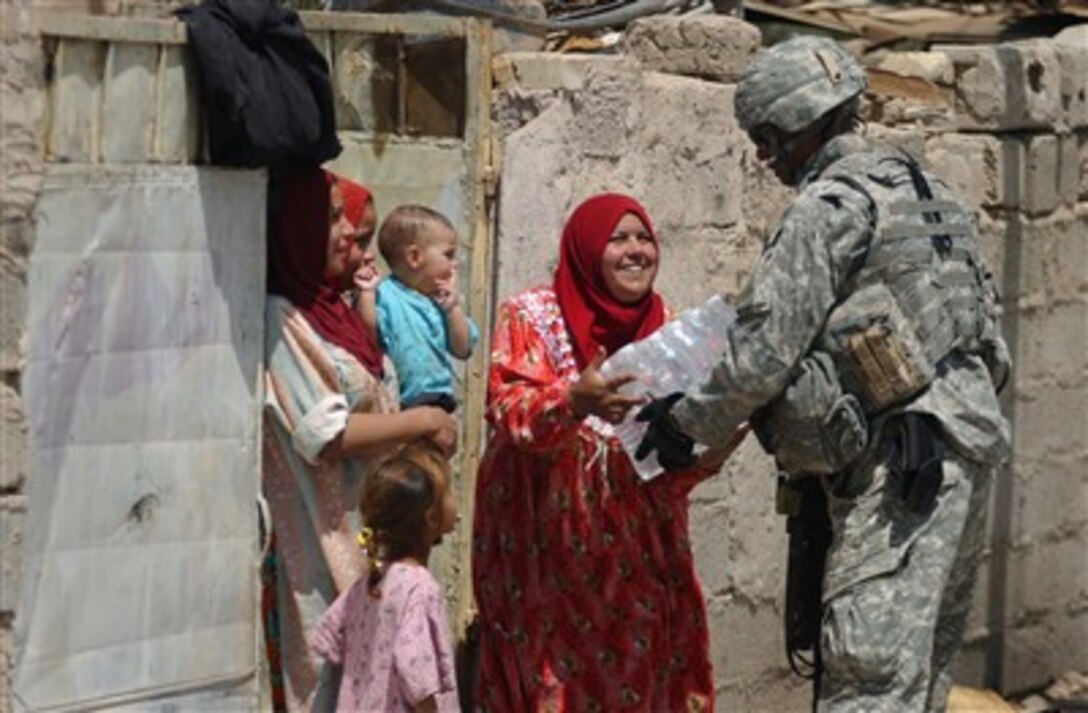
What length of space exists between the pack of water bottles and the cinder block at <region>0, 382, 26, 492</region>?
1.86 metres

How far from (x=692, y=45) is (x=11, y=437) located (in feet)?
10.8

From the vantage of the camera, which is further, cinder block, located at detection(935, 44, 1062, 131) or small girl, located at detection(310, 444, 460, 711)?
cinder block, located at detection(935, 44, 1062, 131)

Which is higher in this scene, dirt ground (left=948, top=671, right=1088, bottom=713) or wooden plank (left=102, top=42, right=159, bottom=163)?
wooden plank (left=102, top=42, right=159, bottom=163)

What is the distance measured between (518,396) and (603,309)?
307 mm

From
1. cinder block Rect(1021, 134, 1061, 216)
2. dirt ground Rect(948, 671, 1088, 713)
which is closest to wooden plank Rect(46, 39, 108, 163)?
dirt ground Rect(948, 671, 1088, 713)

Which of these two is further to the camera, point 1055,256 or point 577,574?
point 1055,256

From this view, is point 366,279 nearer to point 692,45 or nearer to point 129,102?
point 129,102

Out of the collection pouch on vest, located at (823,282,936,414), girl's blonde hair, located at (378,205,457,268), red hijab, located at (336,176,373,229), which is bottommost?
pouch on vest, located at (823,282,936,414)

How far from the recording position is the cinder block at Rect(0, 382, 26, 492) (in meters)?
5.77

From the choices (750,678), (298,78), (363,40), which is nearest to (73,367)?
(298,78)

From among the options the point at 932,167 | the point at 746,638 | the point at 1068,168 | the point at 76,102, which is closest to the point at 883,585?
the point at 746,638

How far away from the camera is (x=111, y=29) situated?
663cm

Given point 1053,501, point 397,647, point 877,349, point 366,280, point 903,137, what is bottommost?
point 1053,501

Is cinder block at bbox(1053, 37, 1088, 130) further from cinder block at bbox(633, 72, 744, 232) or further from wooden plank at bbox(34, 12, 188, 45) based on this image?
wooden plank at bbox(34, 12, 188, 45)
